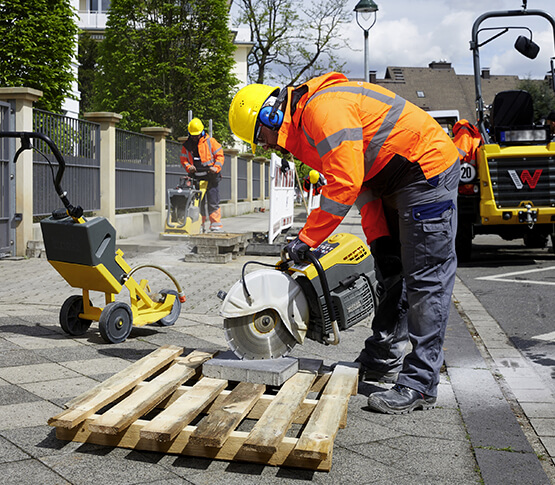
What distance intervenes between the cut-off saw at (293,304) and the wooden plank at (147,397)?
0.29 m

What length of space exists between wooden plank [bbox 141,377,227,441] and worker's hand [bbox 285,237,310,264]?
738mm

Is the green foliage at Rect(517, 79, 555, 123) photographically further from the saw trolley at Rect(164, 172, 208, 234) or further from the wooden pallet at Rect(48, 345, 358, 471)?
the wooden pallet at Rect(48, 345, 358, 471)

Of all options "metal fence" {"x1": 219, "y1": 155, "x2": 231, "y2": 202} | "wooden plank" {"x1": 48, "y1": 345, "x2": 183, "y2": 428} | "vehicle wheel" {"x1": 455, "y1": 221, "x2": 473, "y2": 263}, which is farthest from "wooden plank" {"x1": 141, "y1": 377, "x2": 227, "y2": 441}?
"metal fence" {"x1": 219, "y1": 155, "x2": 231, "y2": 202}

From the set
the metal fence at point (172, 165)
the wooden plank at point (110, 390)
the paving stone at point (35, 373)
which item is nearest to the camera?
the wooden plank at point (110, 390)

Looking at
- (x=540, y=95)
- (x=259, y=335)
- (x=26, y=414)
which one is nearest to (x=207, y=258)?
(x=259, y=335)

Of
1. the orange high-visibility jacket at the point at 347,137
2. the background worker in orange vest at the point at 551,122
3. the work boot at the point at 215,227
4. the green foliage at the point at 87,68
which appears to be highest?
the green foliage at the point at 87,68

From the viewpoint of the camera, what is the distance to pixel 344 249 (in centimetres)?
423

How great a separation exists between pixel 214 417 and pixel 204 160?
11572 mm

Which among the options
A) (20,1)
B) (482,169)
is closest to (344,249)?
(482,169)

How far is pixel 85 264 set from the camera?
17.1 ft

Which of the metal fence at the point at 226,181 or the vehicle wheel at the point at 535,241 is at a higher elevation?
the metal fence at the point at 226,181

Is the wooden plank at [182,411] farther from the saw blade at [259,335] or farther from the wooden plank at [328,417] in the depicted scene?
the wooden plank at [328,417]

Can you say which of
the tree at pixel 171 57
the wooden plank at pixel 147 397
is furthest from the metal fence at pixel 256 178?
the wooden plank at pixel 147 397

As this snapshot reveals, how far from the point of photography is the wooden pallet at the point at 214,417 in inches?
121
